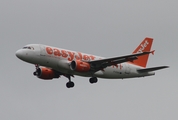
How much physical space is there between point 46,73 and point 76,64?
7011mm

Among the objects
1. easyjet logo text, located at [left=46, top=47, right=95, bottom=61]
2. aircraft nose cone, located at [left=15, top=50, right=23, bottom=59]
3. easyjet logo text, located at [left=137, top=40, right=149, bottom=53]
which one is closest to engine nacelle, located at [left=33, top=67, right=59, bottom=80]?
easyjet logo text, located at [left=46, top=47, right=95, bottom=61]

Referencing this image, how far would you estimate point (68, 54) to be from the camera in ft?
243


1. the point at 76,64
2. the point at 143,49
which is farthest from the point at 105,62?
the point at 143,49

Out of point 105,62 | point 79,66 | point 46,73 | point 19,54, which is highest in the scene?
point 19,54

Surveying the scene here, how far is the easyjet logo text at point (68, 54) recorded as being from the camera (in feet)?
238

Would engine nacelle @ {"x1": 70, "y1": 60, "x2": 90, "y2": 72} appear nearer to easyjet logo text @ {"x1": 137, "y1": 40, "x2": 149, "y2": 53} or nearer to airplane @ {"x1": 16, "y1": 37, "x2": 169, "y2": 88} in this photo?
airplane @ {"x1": 16, "y1": 37, "x2": 169, "y2": 88}

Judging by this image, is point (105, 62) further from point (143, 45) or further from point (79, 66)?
point (143, 45)

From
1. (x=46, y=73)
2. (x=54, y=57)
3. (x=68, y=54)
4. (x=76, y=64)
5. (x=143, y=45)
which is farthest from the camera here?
(x=143, y=45)

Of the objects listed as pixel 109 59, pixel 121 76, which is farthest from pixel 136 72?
pixel 109 59

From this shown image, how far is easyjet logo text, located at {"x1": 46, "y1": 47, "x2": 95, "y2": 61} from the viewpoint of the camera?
72.4 metres

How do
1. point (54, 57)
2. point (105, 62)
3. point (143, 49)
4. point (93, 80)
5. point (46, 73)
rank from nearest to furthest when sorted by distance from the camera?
point (54, 57) → point (105, 62) → point (93, 80) → point (46, 73) → point (143, 49)

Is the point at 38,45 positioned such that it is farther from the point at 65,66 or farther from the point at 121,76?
the point at 121,76

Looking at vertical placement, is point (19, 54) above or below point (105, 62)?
above

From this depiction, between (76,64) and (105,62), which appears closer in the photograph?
(76,64)
